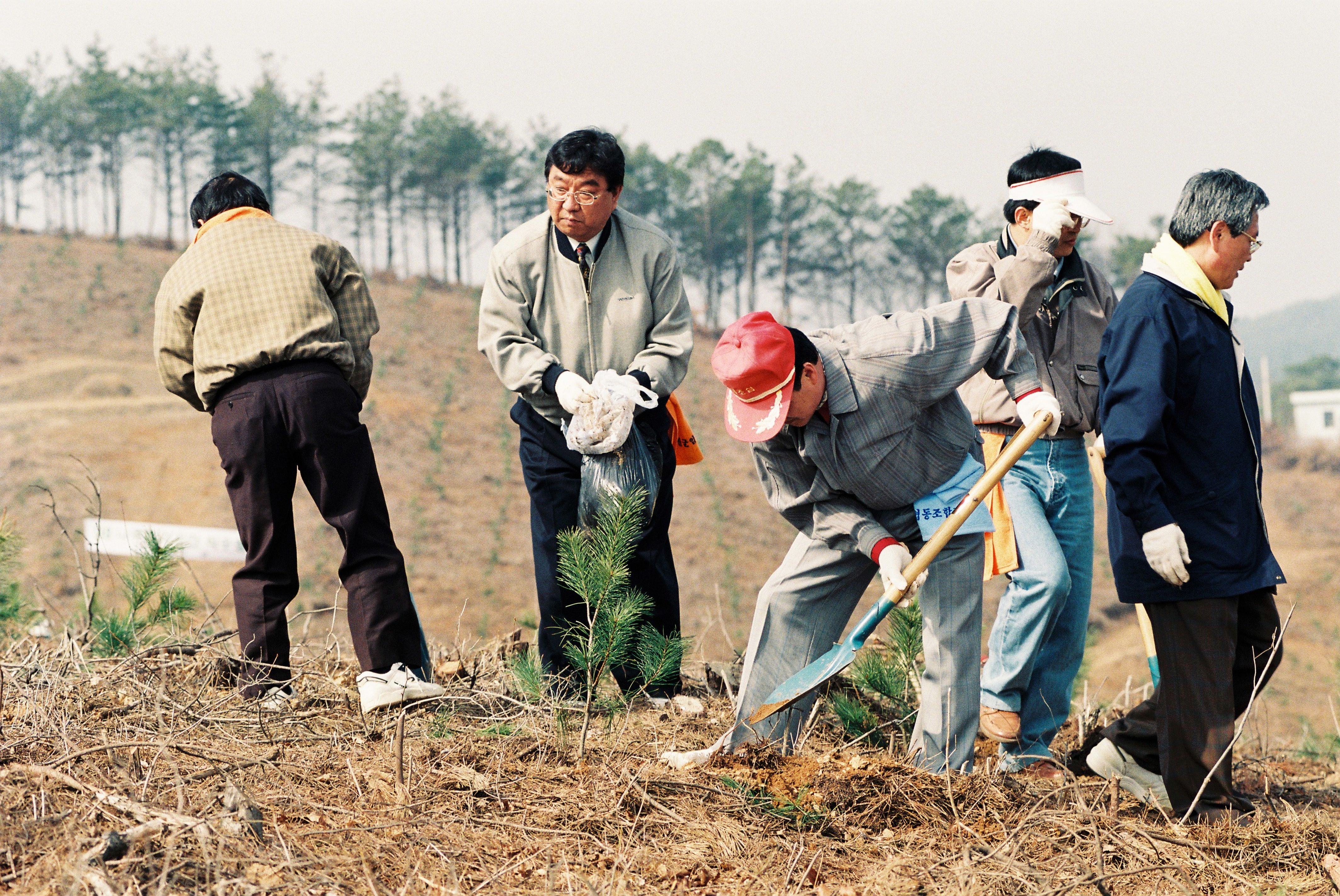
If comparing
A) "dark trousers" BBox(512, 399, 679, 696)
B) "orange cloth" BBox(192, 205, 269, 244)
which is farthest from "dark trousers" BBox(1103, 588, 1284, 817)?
"orange cloth" BBox(192, 205, 269, 244)

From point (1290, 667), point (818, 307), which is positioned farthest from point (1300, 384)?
point (1290, 667)

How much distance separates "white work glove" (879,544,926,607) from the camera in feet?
8.46

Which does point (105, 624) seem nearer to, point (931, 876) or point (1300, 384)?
point (931, 876)

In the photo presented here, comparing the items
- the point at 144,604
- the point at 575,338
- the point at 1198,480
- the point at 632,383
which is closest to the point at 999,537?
the point at 1198,480

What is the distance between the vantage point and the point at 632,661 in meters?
3.25

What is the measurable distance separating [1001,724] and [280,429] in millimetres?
2348

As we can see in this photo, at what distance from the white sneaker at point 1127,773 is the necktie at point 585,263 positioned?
6.95 feet

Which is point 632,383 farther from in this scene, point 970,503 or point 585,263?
point 970,503

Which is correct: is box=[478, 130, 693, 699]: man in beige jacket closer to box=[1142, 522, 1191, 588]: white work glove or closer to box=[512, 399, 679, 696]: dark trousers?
box=[512, 399, 679, 696]: dark trousers

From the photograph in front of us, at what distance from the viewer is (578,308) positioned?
3428mm

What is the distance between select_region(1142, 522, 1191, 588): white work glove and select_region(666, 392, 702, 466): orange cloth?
4.90 feet

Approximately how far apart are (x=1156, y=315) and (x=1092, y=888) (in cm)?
141

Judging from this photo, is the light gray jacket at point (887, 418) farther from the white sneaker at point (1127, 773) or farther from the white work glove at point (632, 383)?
the white sneaker at point (1127, 773)

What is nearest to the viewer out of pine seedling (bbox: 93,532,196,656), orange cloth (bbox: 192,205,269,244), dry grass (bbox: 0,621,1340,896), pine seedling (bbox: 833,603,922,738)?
dry grass (bbox: 0,621,1340,896)
